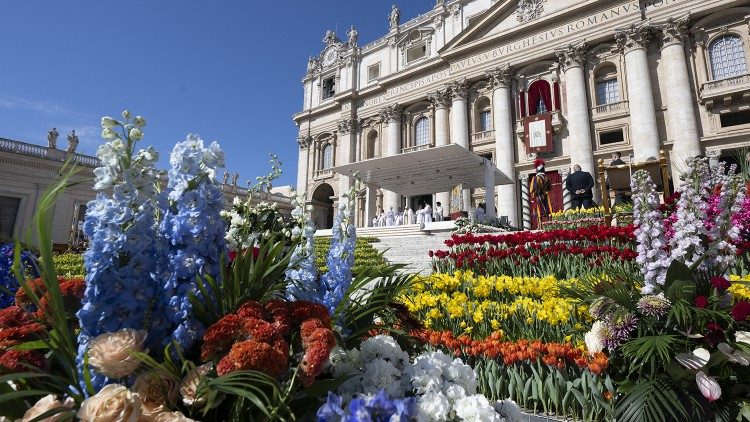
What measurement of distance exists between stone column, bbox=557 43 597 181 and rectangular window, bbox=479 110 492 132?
5276mm

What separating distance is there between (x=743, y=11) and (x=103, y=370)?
2806 cm

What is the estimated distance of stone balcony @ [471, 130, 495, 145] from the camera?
85.1 ft

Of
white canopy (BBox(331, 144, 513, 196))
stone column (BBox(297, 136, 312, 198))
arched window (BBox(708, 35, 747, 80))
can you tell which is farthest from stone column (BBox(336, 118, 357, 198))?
arched window (BBox(708, 35, 747, 80))

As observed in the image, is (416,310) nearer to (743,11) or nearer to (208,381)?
(208,381)

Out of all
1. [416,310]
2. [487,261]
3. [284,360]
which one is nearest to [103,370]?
[284,360]

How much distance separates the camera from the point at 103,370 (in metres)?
1.37

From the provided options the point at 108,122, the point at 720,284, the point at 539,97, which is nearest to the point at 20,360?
the point at 108,122

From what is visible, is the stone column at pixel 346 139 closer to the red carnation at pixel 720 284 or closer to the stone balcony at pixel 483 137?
the stone balcony at pixel 483 137

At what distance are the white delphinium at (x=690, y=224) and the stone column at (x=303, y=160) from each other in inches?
1326

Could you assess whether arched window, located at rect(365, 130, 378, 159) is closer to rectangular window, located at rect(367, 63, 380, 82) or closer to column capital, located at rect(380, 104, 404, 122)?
column capital, located at rect(380, 104, 404, 122)

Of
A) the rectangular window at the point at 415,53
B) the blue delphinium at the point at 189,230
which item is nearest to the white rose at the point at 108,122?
the blue delphinium at the point at 189,230

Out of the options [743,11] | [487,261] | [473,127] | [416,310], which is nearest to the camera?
[416,310]

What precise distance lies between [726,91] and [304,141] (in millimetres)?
31031

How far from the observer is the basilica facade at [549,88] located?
19.3 metres
